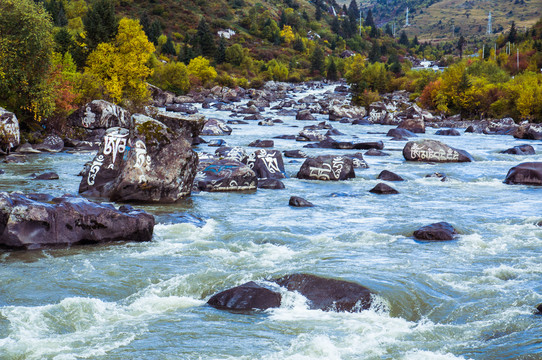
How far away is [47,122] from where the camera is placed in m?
36.2

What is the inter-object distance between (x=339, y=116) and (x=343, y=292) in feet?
180

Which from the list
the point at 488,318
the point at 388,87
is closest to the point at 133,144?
the point at 488,318

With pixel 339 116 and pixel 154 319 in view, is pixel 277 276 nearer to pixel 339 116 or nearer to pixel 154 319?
pixel 154 319

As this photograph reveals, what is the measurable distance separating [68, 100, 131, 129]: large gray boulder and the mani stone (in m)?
18.9

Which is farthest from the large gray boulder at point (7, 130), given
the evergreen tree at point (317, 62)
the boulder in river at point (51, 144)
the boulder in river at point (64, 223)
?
the evergreen tree at point (317, 62)

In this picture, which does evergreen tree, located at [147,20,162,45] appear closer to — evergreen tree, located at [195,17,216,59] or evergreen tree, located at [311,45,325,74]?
evergreen tree, located at [195,17,216,59]

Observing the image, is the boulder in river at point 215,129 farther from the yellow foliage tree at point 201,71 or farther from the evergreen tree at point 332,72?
the evergreen tree at point 332,72

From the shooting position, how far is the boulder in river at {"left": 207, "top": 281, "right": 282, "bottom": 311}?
1041 centimetres

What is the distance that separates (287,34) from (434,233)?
605 feet

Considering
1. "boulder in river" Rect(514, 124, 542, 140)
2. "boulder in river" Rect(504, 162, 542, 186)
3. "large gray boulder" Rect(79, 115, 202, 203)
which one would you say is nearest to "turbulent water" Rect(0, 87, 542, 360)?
"large gray boulder" Rect(79, 115, 202, 203)

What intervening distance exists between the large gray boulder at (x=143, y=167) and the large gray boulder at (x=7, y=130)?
1226 centimetres

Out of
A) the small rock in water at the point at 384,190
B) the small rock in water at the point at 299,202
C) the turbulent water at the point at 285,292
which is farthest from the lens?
the small rock in water at the point at 384,190

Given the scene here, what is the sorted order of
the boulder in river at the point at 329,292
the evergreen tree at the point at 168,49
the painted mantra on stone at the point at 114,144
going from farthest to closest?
the evergreen tree at the point at 168,49 → the painted mantra on stone at the point at 114,144 → the boulder in river at the point at 329,292

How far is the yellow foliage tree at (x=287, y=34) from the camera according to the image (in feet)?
623
